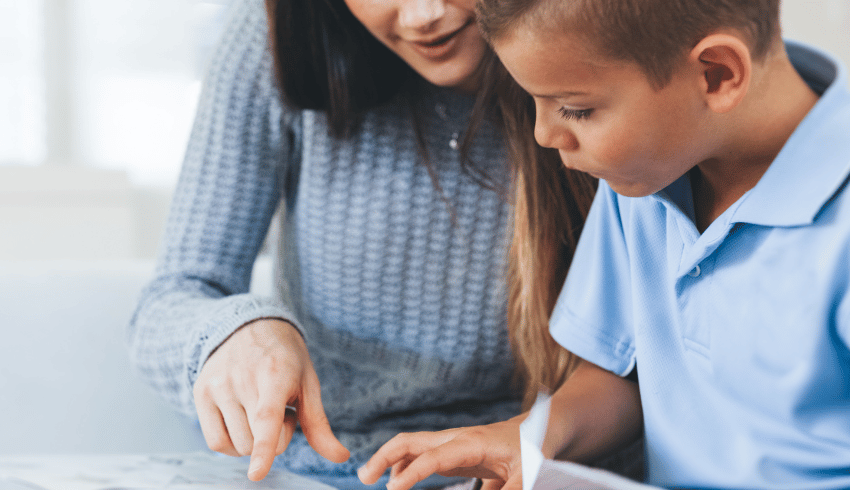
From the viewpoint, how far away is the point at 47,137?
2.21 m

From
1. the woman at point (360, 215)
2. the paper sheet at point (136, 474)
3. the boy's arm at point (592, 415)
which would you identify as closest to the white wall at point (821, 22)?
the woman at point (360, 215)

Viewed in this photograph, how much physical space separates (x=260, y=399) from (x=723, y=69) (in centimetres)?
37

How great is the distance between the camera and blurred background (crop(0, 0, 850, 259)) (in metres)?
2.07

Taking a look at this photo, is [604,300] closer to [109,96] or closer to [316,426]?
[316,426]

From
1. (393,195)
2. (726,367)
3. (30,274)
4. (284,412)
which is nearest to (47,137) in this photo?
(30,274)

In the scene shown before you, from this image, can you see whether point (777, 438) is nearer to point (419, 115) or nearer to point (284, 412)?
point (284, 412)

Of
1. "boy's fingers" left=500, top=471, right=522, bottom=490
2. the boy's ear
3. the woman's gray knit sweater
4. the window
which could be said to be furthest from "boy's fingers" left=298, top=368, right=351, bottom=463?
the window

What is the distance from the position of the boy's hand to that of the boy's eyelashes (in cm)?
23

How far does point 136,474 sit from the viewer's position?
52 cm

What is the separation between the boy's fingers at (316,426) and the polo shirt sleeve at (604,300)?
22 centimetres

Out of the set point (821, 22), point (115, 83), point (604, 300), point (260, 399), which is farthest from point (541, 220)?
point (115, 83)

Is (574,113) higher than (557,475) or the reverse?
A: higher

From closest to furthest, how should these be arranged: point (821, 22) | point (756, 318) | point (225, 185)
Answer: point (756, 318)
point (225, 185)
point (821, 22)

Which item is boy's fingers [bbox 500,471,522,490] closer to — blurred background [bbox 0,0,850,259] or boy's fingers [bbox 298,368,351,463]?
boy's fingers [bbox 298,368,351,463]
